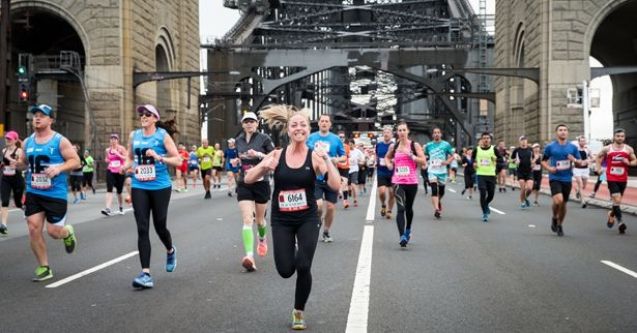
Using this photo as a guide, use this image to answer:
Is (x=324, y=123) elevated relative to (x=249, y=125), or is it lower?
elevated

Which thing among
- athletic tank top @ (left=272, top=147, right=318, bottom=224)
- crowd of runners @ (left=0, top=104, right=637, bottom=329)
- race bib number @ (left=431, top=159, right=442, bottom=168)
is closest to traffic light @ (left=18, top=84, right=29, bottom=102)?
crowd of runners @ (left=0, top=104, right=637, bottom=329)

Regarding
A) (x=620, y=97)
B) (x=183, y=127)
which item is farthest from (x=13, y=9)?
(x=620, y=97)

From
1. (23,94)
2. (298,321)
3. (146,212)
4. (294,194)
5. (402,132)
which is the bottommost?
(298,321)

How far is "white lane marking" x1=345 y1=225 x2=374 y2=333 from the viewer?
235 inches

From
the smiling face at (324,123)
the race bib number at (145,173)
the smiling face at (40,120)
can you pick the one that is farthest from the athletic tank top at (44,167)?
the smiling face at (324,123)

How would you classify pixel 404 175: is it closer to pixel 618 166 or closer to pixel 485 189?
pixel 618 166

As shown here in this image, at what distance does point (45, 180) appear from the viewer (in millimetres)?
8023

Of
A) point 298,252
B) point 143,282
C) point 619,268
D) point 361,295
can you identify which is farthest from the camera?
point 619,268

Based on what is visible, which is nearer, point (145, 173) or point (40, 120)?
point (145, 173)


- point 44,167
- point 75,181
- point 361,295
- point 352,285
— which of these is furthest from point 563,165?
point 75,181

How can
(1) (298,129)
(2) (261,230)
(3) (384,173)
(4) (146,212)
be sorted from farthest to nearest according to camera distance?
1. (3) (384,173)
2. (2) (261,230)
3. (4) (146,212)
4. (1) (298,129)

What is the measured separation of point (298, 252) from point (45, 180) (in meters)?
3.63

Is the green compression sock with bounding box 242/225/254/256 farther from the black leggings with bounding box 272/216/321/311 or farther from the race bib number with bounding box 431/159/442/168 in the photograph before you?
the race bib number with bounding box 431/159/442/168

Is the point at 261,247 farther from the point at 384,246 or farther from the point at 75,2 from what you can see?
the point at 75,2
